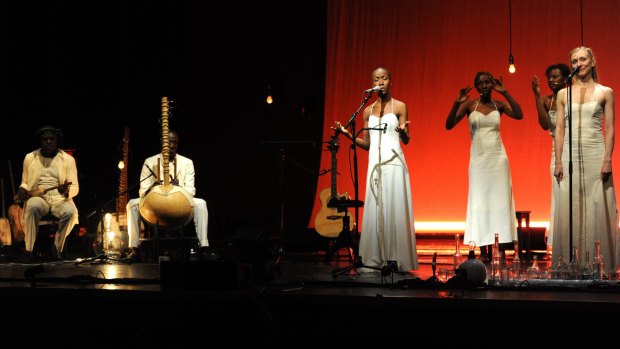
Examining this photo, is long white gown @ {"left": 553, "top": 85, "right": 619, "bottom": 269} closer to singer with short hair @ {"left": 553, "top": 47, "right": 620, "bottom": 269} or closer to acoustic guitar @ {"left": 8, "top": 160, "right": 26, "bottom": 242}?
singer with short hair @ {"left": 553, "top": 47, "right": 620, "bottom": 269}

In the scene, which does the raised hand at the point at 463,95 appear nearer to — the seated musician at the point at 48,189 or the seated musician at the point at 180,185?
the seated musician at the point at 180,185

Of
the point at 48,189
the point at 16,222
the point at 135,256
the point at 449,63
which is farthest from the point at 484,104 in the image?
the point at 16,222

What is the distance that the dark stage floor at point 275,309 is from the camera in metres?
4.21

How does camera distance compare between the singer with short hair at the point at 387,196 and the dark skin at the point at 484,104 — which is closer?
the singer with short hair at the point at 387,196

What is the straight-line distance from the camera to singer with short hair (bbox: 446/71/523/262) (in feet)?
22.9

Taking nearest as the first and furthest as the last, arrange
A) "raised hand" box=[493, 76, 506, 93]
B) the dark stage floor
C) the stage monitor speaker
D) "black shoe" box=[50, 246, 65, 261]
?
1. the dark stage floor
2. the stage monitor speaker
3. "raised hand" box=[493, 76, 506, 93]
4. "black shoe" box=[50, 246, 65, 261]

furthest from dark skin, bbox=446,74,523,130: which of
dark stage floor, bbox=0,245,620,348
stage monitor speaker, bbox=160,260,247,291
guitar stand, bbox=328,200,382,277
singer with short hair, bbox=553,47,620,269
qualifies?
stage monitor speaker, bbox=160,260,247,291

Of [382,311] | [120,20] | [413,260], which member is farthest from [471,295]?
[120,20]

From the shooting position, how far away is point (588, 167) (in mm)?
5941

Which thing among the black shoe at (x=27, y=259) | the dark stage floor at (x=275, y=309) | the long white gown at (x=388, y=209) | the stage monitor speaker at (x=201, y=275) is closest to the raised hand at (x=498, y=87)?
the long white gown at (x=388, y=209)

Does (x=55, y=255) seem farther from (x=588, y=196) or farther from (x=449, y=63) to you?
(x=588, y=196)

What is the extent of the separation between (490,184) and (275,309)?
3.22m

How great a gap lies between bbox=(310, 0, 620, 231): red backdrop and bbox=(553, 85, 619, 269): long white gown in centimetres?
390

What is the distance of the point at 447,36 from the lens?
1044 cm
